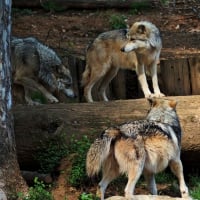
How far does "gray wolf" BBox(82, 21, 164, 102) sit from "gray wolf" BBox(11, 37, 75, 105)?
423 millimetres

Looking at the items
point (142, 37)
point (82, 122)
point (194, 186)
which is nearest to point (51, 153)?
point (82, 122)

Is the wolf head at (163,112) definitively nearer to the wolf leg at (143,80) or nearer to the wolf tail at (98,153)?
the wolf tail at (98,153)

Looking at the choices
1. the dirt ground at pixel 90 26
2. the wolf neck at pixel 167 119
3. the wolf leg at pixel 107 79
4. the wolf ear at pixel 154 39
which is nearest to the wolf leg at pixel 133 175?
the wolf neck at pixel 167 119

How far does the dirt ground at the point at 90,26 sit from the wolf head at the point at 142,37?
11.4ft

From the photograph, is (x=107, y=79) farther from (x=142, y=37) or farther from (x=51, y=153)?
(x=51, y=153)

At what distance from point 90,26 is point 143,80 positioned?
22.4ft

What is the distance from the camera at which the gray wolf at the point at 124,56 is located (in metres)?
10.2

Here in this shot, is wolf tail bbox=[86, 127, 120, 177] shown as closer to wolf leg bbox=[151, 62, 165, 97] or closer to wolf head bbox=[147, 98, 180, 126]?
wolf head bbox=[147, 98, 180, 126]

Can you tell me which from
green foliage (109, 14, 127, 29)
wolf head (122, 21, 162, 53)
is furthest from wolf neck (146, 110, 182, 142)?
green foliage (109, 14, 127, 29)

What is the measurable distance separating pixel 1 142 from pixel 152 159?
184cm

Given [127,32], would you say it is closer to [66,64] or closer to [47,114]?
[66,64]

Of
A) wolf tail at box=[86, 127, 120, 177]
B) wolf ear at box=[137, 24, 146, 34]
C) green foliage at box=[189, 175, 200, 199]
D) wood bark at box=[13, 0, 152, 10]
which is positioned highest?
wood bark at box=[13, 0, 152, 10]

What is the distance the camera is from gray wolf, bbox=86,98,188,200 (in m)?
6.79

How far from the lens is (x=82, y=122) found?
Result: 847cm
